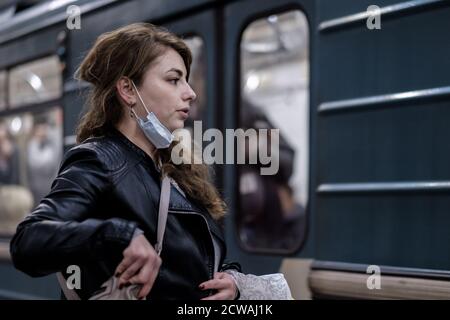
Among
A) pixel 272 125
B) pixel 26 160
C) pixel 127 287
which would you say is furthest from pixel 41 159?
pixel 127 287

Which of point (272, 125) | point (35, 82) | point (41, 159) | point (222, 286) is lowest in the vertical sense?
point (222, 286)

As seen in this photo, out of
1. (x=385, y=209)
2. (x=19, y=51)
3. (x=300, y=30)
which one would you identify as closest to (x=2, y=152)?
(x=19, y=51)

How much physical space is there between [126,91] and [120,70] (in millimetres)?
48

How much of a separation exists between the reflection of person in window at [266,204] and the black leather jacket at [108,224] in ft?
6.50

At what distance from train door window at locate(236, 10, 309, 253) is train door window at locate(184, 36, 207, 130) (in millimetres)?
194

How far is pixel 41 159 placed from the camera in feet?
16.8

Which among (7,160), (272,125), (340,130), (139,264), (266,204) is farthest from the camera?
(7,160)

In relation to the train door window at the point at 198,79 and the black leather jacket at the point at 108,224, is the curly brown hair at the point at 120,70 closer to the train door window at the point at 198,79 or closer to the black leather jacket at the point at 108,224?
the black leather jacket at the point at 108,224

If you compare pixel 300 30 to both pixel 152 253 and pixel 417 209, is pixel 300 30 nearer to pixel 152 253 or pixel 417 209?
pixel 417 209

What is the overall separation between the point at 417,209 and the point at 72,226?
1.62 m

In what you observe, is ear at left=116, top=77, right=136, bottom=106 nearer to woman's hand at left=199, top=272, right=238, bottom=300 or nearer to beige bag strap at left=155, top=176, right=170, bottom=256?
beige bag strap at left=155, top=176, right=170, bottom=256

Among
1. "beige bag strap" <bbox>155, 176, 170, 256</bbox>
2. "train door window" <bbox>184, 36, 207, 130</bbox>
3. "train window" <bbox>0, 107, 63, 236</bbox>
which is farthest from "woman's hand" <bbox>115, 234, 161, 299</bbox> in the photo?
"train window" <bbox>0, 107, 63, 236</bbox>

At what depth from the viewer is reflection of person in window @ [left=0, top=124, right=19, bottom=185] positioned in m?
5.50

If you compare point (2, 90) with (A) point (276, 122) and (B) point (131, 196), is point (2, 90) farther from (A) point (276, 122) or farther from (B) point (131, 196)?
(B) point (131, 196)
